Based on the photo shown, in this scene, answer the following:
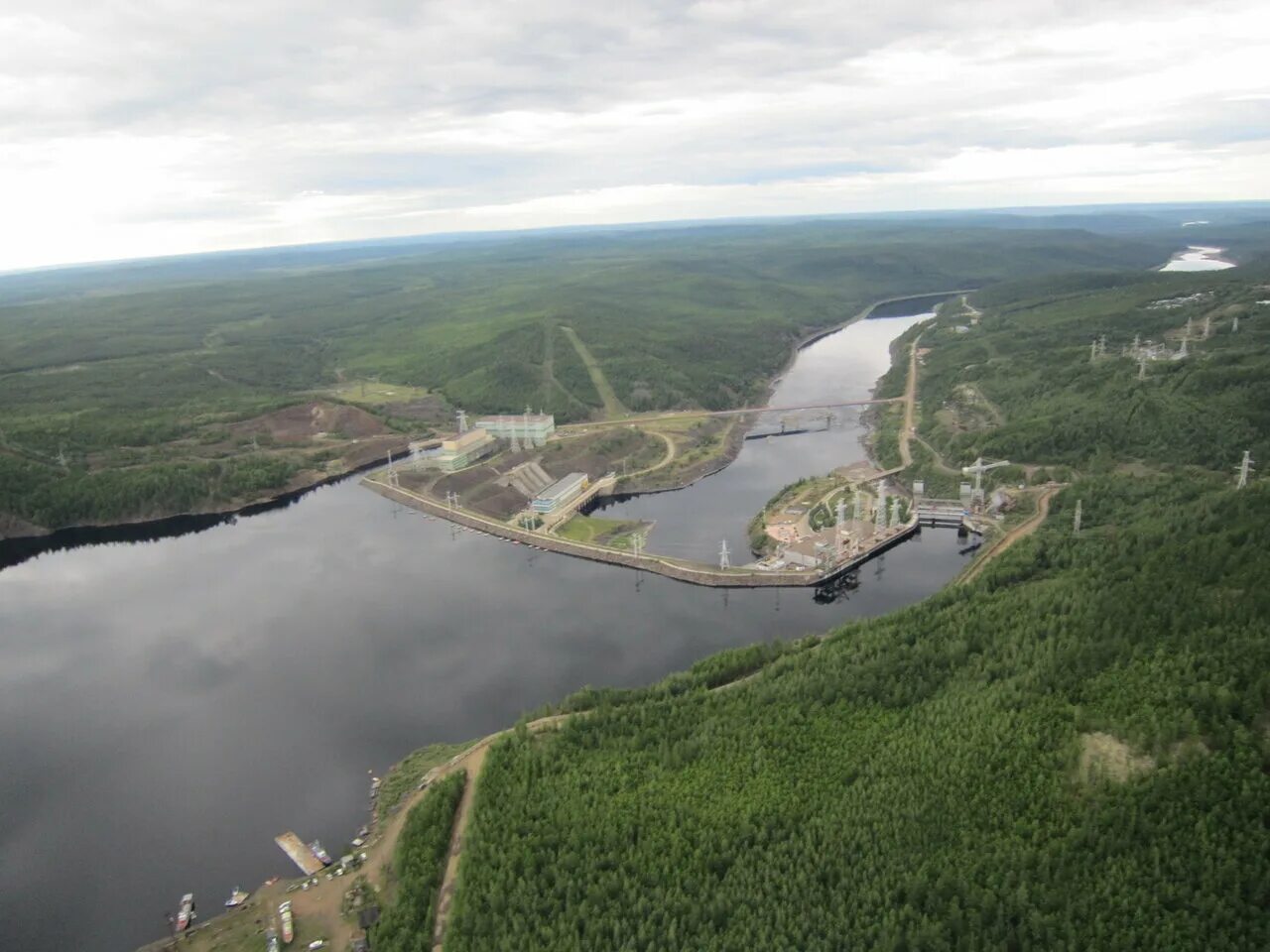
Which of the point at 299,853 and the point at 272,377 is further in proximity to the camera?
the point at 272,377

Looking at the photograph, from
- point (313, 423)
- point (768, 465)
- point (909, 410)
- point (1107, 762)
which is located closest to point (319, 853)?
point (1107, 762)

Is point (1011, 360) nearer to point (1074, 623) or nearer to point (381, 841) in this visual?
point (1074, 623)

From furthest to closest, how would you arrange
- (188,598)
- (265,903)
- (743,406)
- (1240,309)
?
(743,406)
(1240,309)
(188,598)
(265,903)

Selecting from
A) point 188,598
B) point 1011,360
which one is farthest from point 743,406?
point 188,598

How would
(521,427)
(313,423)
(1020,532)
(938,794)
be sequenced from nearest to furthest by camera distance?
(938,794)
(1020,532)
(521,427)
(313,423)

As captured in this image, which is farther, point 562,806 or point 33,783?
point 33,783

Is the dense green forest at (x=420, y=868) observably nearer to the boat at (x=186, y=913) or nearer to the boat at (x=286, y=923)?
the boat at (x=286, y=923)

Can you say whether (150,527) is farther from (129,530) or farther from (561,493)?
(561,493)
